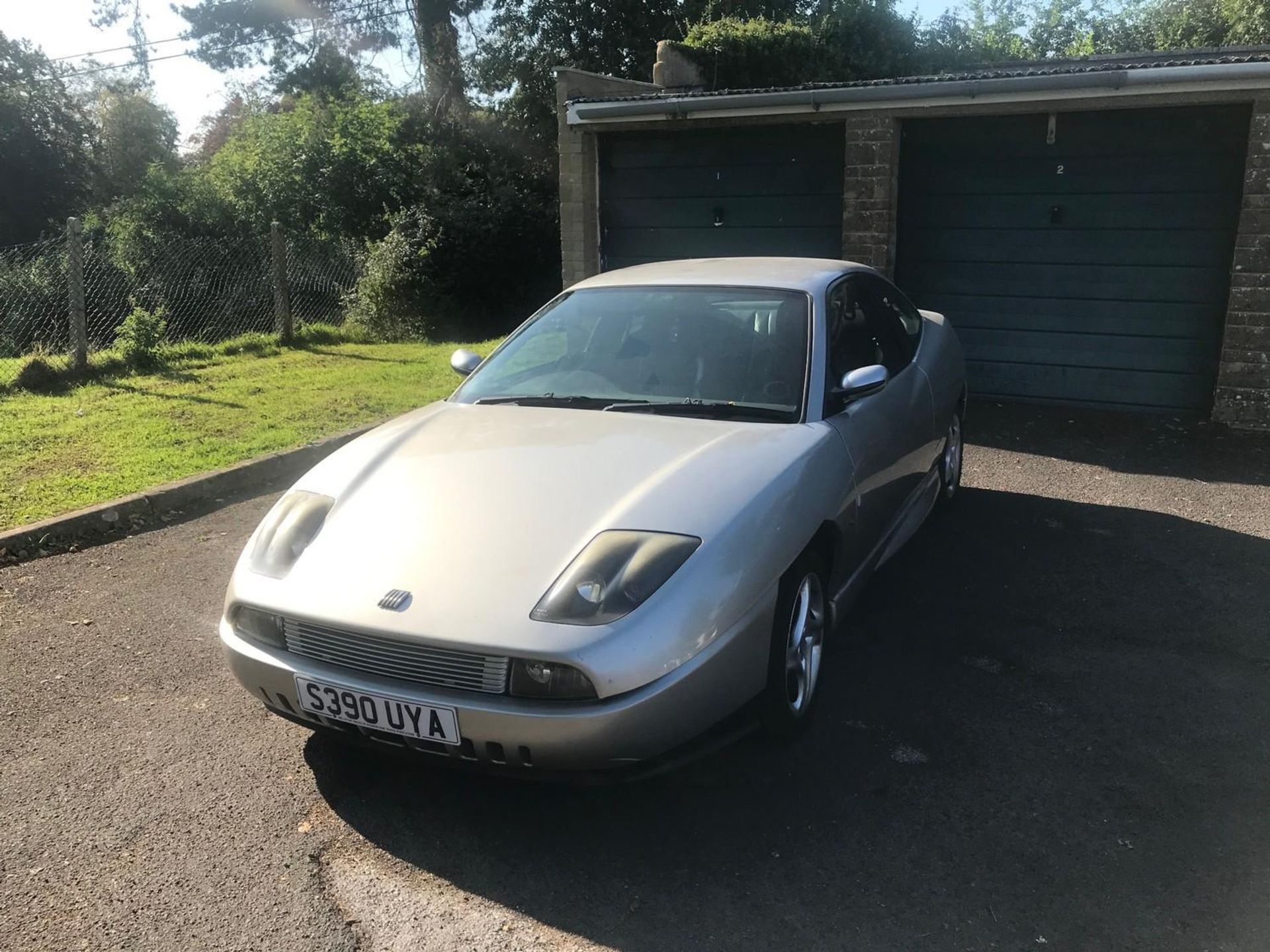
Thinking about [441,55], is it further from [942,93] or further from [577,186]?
[942,93]

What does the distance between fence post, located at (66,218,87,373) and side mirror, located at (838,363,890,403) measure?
27.9 ft

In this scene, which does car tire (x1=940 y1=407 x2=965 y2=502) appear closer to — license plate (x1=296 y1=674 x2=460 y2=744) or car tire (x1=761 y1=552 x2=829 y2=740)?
car tire (x1=761 y1=552 x2=829 y2=740)

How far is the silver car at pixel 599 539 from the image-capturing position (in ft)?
9.04

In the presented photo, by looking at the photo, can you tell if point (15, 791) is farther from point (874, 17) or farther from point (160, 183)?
point (874, 17)

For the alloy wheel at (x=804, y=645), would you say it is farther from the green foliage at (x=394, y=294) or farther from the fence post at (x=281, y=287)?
the green foliage at (x=394, y=294)

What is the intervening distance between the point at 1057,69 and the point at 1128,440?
465cm

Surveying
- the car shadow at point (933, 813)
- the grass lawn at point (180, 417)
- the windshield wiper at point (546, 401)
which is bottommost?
the grass lawn at point (180, 417)

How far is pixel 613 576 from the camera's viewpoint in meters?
2.87

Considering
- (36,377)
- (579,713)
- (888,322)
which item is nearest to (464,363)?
(888,322)

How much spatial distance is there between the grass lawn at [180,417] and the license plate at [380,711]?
3702 millimetres

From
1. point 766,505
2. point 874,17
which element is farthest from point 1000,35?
point 766,505

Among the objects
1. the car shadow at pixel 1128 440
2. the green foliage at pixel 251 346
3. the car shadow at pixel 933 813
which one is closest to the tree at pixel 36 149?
the green foliage at pixel 251 346

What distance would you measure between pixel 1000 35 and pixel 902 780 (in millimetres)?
38224

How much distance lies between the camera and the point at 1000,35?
35.8 m
